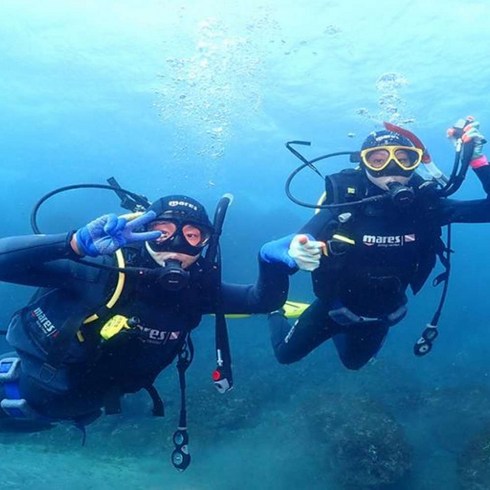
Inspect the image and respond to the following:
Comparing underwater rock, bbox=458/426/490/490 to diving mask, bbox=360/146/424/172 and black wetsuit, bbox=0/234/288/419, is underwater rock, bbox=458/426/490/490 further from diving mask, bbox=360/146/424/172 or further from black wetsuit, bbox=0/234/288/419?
black wetsuit, bbox=0/234/288/419

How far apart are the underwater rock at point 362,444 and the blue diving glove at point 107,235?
989 cm

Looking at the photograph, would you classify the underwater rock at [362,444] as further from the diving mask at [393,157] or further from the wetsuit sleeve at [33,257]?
the wetsuit sleeve at [33,257]

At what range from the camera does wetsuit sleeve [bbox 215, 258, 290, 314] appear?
5207 millimetres

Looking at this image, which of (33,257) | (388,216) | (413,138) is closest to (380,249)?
(388,216)

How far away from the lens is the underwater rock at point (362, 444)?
1136cm

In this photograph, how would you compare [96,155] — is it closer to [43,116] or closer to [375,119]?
[43,116]

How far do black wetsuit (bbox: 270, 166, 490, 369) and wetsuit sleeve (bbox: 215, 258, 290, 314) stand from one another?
84 centimetres

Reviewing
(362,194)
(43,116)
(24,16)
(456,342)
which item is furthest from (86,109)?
(362,194)

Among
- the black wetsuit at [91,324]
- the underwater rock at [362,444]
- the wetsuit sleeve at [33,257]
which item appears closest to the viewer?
the wetsuit sleeve at [33,257]

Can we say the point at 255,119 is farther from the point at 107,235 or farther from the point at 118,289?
the point at 107,235

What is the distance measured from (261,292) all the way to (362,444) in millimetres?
8356

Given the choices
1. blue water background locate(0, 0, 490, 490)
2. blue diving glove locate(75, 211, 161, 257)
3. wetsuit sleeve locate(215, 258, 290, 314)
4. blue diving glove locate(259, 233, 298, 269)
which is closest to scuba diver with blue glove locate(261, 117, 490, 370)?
wetsuit sleeve locate(215, 258, 290, 314)

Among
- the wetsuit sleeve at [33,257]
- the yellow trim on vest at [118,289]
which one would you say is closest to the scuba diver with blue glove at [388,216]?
the yellow trim on vest at [118,289]

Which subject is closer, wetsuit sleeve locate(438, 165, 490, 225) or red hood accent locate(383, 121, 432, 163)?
red hood accent locate(383, 121, 432, 163)
